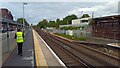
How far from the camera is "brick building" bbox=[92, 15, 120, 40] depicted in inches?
1555

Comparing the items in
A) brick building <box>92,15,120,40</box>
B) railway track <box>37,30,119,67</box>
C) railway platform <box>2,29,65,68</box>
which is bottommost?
railway track <box>37,30,119,67</box>

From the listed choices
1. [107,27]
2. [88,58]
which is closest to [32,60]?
[88,58]

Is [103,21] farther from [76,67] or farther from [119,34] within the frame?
[76,67]

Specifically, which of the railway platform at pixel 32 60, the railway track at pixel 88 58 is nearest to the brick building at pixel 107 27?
the railway track at pixel 88 58

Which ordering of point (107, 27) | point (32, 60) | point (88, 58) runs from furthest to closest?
1. point (107, 27)
2. point (88, 58)
3. point (32, 60)

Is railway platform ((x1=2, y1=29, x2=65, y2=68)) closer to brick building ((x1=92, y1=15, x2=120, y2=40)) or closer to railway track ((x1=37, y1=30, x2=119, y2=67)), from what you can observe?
railway track ((x1=37, y1=30, x2=119, y2=67))

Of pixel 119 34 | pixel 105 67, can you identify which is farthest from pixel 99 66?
pixel 119 34

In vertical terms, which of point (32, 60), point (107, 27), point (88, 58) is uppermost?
point (107, 27)

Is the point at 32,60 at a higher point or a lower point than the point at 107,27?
lower

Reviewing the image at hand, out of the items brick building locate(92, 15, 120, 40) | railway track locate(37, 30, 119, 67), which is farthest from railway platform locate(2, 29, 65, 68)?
brick building locate(92, 15, 120, 40)

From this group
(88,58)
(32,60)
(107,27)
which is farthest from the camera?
(107,27)

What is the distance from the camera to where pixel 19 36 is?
47.9ft

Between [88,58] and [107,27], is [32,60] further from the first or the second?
[107,27]

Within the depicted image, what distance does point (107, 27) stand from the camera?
4453cm
